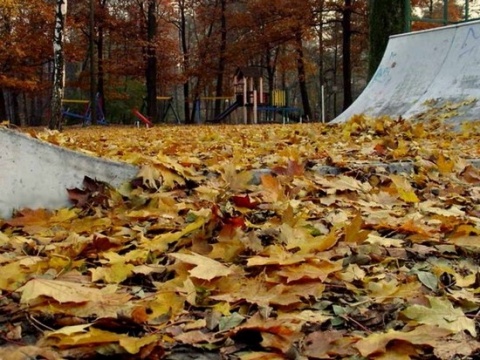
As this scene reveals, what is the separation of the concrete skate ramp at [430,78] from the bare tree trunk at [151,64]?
14849 mm

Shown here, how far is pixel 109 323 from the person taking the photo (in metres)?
1.07

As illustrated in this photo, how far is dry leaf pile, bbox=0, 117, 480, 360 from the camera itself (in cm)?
102

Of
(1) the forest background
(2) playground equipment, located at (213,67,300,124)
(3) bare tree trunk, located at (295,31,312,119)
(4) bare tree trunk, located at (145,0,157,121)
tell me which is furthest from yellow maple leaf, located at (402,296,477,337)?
(3) bare tree trunk, located at (295,31,312,119)

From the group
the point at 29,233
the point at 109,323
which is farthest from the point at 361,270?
the point at 29,233

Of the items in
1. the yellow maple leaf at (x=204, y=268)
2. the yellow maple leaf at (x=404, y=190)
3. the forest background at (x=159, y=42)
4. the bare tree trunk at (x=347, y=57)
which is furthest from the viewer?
the forest background at (x=159, y=42)

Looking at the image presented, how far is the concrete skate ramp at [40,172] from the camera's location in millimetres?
2314

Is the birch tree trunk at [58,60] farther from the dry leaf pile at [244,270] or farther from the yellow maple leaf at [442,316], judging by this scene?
the yellow maple leaf at [442,316]

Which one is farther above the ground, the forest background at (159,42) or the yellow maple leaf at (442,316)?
the forest background at (159,42)

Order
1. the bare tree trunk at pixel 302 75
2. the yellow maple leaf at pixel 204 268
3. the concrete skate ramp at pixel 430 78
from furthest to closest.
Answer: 1. the bare tree trunk at pixel 302 75
2. the concrete skate ramp at pixel 430 78
3. the yellow maple leaf at pixel 204 268

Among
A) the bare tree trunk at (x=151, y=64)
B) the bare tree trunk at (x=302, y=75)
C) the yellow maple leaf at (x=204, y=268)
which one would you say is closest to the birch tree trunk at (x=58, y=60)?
the bare tree trunk at (x=151, y=64)

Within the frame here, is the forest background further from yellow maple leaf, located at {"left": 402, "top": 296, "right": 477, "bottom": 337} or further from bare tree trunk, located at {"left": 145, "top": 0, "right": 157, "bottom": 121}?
yellow maple leaf, located at {"left": 402, "top": 296, "right": 477, "bottom": 337}

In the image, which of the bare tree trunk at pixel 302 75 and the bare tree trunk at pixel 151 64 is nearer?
the bare tree trunk at pixel 151 64

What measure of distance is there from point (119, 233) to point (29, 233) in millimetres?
413

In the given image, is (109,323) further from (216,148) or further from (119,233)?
(216,148)
